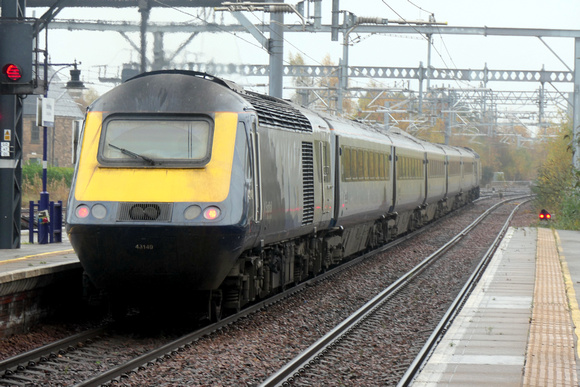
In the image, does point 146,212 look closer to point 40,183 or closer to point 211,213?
point 211,213

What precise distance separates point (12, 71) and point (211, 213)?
290 inches

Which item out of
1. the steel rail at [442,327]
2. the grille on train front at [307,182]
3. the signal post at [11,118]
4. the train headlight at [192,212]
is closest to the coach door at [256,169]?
the train headlight at [192,212]

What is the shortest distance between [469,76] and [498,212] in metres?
7.43

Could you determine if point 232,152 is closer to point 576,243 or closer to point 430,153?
point 576,243

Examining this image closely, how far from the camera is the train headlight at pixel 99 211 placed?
1073cm

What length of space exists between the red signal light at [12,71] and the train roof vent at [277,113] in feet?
15.6

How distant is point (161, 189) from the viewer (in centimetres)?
1077

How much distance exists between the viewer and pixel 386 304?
48.5 ft

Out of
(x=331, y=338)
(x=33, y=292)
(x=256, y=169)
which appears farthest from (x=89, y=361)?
(x=256, y=169)

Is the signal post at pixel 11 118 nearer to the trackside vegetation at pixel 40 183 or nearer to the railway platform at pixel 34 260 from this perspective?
the railway platform at pixel 34 260

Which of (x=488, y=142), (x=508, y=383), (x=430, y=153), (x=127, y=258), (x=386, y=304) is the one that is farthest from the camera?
(x=488, y=142)

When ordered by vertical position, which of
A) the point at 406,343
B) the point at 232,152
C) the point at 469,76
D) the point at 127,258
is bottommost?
the point at 406,343

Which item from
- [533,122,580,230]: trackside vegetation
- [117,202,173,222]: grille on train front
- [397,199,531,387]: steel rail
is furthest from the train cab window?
[533,122,580,230]: trackside vegetation

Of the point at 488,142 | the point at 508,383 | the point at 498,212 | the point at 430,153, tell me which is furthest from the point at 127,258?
the point at 488,142
